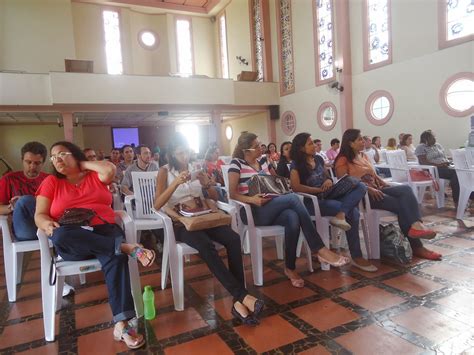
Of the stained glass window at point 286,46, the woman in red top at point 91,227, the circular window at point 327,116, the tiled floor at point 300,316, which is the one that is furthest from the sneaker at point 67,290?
the stained glass window at point 286,46

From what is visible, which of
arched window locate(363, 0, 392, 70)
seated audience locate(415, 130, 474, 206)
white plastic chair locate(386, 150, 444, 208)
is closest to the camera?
white plastic chair locate(386, 150, 444, 208)

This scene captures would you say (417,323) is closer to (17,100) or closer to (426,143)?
(426,143)

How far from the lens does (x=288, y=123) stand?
1097cm

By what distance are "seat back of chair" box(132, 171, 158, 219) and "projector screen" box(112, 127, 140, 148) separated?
11.6 m

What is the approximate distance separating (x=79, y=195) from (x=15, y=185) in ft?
2.79

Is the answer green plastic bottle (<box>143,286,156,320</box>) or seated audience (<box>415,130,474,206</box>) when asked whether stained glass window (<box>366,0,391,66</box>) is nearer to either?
seated audience (<box>415,130,474,206</box>)

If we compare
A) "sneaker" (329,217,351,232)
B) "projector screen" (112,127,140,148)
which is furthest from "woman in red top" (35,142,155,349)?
"projector screen" (112,127,140,148)

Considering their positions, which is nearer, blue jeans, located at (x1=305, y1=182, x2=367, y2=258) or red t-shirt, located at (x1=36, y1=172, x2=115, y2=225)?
red t-shirt, located at (x1=36, y1=172, x2=115, y2=225)

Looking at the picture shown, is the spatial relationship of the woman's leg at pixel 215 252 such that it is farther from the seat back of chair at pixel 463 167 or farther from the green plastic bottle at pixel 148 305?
the seat back of chair at pixel 463 167

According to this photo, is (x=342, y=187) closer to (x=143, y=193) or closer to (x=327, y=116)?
(x=143, y=193)

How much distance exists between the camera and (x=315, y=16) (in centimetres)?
921

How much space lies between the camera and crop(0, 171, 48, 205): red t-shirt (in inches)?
96.1

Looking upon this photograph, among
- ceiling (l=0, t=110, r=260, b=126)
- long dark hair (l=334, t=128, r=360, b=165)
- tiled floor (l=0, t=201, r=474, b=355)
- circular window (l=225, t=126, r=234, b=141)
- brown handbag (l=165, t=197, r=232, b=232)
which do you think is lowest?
tiled floor (l=0, t=201, r=474, b=355)

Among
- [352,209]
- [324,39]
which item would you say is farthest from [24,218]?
[324,39]
